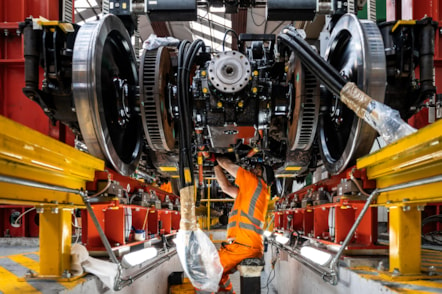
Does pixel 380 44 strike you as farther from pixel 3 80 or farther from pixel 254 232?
pixel 3 80

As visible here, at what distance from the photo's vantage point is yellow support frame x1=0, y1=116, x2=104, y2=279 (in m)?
1.62

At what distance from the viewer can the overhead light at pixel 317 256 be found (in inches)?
115

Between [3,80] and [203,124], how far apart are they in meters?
2.58

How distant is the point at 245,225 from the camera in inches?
148

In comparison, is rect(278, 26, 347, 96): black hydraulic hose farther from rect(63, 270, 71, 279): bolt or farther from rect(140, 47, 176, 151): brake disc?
rect(63, 270, 71, 279): bolt

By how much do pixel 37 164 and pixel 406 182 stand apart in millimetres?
1865

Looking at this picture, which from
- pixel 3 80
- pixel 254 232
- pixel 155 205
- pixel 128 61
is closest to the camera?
pixel 128 61

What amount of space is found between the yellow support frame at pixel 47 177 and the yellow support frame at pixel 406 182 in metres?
1.72

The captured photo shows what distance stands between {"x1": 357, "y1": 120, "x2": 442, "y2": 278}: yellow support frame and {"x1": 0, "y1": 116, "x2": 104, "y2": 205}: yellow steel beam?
1.71 meters


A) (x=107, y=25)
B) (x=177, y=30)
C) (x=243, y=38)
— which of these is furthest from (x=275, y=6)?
(x=177, y=30)

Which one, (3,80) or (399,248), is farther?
Answer: (3,80)

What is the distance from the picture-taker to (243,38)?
128 inches

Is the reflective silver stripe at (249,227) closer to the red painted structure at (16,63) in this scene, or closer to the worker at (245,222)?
the worker at (245,222)

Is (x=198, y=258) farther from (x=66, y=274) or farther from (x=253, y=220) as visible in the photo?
(x=253, y=220)
